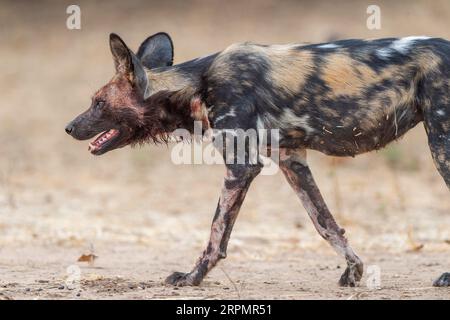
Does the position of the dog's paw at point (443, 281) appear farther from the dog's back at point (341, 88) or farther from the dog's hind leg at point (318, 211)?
the dog's back at point (341, 88)

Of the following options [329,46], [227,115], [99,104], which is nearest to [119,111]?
[99,104]

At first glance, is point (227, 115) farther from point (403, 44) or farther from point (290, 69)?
point (403, 44)

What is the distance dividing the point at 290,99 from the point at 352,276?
119 centimetres

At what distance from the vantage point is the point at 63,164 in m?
12.4

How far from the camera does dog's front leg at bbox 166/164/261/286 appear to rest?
578 centimetres

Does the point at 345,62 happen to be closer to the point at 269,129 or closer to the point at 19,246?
the point at 269,129

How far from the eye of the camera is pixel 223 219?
583cm

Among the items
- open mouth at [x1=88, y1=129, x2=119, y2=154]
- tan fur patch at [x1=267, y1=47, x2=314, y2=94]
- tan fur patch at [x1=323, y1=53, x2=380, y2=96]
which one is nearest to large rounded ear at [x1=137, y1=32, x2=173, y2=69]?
open mouth at [x1=88, y1=129, x2=119, y2=154]

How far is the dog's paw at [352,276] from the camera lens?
603cm

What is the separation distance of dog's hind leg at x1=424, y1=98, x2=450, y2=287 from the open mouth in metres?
1.91

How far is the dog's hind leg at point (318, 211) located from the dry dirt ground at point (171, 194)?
16cm

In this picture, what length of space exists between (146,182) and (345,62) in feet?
20.0

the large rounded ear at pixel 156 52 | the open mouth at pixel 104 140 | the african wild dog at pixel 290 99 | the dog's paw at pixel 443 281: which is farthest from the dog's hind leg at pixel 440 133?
the open mouth at pixel 104 140
